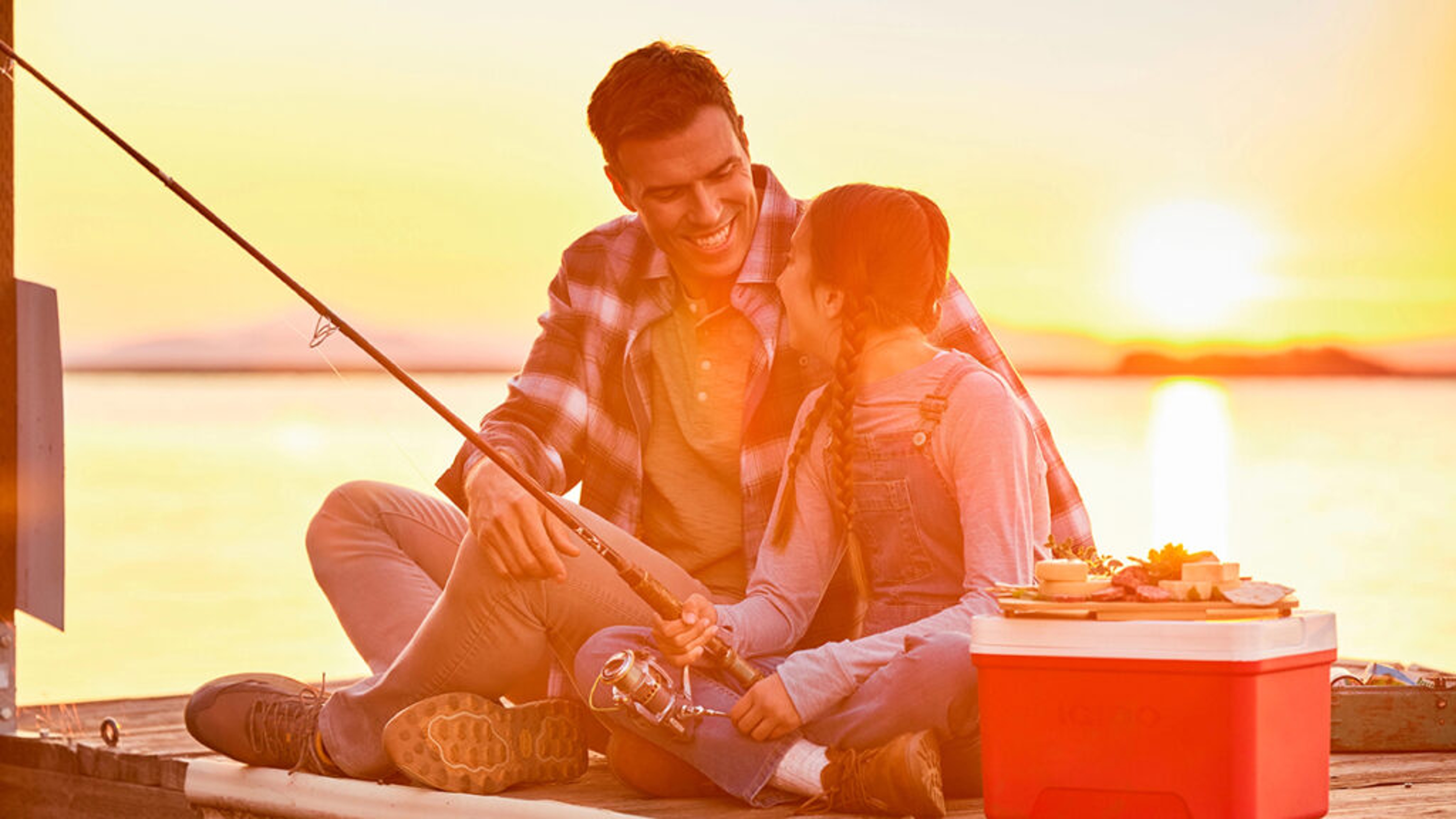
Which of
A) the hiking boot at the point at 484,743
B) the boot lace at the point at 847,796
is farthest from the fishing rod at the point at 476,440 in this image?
the hiking boot at the point at 484,743

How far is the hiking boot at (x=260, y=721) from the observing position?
11.8 feet

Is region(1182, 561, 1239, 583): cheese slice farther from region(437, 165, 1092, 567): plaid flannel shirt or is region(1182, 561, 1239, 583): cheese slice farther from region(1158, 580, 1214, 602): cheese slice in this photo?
region(437, 165, 1092, 567): plaid flannel shirt

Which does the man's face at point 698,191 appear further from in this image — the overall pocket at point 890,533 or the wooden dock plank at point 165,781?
the wooden dock plank at point 165,781

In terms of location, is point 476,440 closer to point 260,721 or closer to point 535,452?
point 535,452

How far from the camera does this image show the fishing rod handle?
3.21m

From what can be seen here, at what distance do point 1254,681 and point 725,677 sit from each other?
35.1 inches

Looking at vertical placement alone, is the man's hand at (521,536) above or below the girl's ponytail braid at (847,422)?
below

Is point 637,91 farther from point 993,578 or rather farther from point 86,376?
point 86,376

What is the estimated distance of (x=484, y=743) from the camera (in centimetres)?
338

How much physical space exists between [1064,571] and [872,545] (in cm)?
51

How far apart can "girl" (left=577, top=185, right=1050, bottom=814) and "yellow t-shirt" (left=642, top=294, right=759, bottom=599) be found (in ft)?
1.08

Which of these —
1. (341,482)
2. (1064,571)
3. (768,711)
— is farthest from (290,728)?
(341,482)

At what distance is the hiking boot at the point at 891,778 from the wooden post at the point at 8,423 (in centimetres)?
206

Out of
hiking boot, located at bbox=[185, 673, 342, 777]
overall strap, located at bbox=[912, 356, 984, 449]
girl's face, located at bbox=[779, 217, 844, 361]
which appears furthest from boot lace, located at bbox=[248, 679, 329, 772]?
overall strap, located at bbox=[912, 356, 984, 449]
